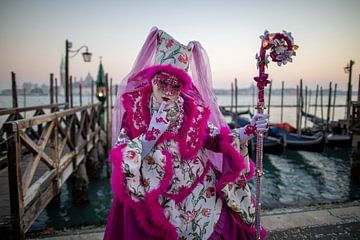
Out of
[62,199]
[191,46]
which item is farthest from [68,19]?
[191,46]

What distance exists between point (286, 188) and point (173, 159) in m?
7.84

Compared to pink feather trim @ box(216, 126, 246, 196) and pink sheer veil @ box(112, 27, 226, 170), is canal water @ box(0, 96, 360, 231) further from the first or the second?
pink feather trim @ box(216, 126, 246, 196)

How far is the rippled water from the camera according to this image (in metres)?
5.84

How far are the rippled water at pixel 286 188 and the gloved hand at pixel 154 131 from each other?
3.92 metres

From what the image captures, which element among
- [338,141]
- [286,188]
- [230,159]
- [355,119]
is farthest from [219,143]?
[338,141]

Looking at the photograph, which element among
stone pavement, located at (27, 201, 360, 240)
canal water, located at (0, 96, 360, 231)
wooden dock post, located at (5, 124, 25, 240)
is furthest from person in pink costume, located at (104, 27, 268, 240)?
canal water, located at (0, 96, 360, 231)

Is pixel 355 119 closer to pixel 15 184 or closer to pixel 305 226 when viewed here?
pixel 305 226

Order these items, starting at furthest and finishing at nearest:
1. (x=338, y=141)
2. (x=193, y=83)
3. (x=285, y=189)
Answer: (x=338, y=141), (x=285, y=189), (x=193, y=83)

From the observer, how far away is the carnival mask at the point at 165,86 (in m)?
1.46

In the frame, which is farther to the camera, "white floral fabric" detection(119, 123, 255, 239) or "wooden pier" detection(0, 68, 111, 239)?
"wooden pier" detection(0, 68, 111, 239)

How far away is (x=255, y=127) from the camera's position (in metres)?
1.47

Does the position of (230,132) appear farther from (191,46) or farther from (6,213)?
(6,213)

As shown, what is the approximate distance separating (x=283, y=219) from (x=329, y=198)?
597cm

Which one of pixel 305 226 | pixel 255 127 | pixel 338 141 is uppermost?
pixel 255 127
